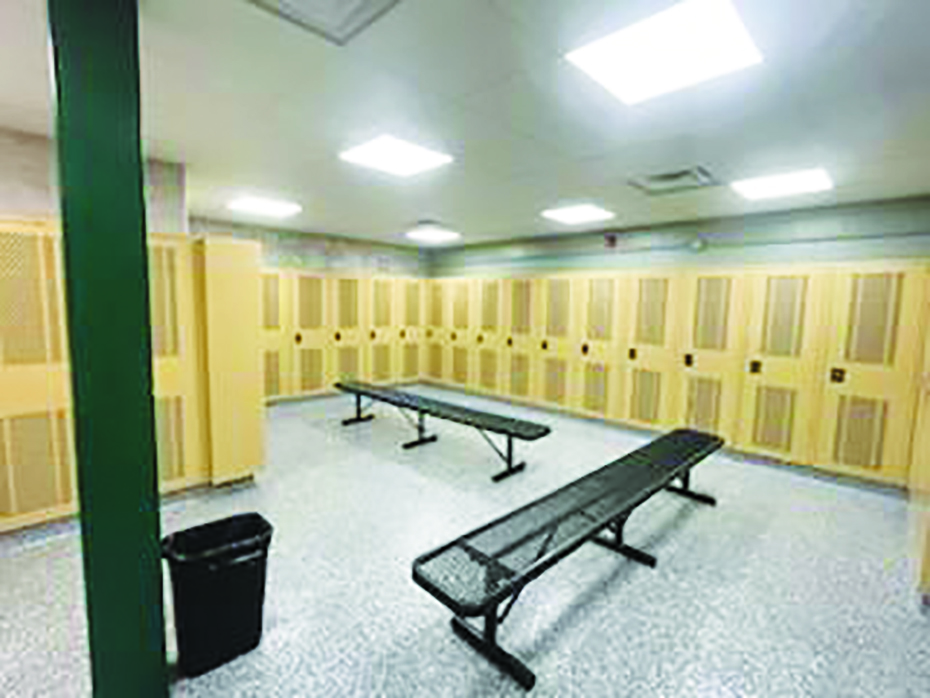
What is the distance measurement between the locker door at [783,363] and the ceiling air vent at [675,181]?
129cm

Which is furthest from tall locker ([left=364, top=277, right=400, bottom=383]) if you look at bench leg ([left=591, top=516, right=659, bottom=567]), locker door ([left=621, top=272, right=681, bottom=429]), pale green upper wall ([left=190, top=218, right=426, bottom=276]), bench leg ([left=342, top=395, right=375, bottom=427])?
bench leg ([left=591, top=516, right=659, bottom=567])

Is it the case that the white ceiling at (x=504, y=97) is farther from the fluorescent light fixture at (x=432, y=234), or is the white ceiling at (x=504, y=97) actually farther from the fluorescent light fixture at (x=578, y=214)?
the fluorescent light fixture at (x=432, y=234)

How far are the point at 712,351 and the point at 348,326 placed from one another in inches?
190

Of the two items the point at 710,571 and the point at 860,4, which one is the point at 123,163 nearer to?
the point at 860,4

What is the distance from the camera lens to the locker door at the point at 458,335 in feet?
21.6

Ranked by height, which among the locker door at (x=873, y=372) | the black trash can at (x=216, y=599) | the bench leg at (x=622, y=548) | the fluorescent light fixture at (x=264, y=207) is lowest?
the bench leg at (x=622, y=548)

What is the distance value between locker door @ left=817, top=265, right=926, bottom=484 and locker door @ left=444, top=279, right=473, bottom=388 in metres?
4.44

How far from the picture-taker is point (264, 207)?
4.41 metres

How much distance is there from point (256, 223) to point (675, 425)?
19.4 feet

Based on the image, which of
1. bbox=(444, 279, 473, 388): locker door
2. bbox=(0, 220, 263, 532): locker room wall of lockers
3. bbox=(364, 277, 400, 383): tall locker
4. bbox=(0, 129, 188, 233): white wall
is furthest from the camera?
bbox=(444, 279, 473, 388): locker door

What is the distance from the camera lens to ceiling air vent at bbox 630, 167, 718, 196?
9.69 ft

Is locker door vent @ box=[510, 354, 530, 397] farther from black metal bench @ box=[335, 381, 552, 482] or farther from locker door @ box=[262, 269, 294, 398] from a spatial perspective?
locker door @ box=[262, 269, 294, 398]

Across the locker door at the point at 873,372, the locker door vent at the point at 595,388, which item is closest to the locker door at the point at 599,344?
the locker door vent at the point at 595,388

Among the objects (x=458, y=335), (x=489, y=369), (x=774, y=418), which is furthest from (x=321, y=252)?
(x=774, y=418)
